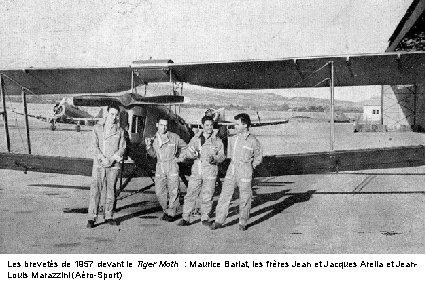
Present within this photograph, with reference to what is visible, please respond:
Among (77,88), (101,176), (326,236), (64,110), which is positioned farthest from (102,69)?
(64,110)

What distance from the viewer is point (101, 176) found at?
6.60 meters

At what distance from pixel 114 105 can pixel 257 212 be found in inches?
124

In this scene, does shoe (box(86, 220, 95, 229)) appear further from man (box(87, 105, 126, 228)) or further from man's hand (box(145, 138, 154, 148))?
man's hand (box(145, 138, 154, 148))

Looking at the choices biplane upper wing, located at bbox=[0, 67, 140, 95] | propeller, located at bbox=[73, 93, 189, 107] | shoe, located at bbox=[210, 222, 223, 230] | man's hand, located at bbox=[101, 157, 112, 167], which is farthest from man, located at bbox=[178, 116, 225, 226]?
biplane upper wing, located at bbox=[0, 67, 140, 95]

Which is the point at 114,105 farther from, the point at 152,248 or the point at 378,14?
the point at 378,14

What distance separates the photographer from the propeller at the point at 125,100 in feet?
23.3

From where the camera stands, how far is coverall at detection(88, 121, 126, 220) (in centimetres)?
655

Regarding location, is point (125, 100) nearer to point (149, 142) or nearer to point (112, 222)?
point (149, 142)

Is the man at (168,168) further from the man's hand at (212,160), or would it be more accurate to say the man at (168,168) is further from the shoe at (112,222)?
the shoe at (112,222)

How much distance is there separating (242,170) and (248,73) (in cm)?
322

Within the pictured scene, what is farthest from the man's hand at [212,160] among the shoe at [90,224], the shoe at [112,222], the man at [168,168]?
the shoe at [90,224]

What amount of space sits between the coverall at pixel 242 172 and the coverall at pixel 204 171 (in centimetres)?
28

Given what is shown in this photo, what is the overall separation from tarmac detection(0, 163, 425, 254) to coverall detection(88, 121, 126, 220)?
48cm

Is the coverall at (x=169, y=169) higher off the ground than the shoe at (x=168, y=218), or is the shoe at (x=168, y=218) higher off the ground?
the coverall at (x=169, y=169)
